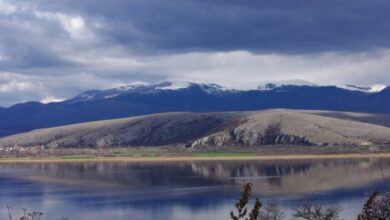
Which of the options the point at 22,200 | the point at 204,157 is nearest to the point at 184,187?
the point at 22,200

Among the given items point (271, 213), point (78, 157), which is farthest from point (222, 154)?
point (271, 213)

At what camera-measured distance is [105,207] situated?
71.9m

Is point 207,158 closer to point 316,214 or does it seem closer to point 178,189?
point 178,189

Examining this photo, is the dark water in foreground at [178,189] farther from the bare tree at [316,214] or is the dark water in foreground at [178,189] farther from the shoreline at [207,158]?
the shoreline at [207,158]

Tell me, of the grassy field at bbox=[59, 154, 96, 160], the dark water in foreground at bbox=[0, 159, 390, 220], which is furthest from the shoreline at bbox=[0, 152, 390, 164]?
the dark water in foreground at bbox=[0, 159, 390, 220]

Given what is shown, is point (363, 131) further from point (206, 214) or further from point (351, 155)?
point (206, 214)

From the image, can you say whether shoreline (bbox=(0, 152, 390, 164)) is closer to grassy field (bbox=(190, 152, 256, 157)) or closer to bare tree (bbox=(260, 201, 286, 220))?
grassy field (bbox=(190, 152, 256, 157))

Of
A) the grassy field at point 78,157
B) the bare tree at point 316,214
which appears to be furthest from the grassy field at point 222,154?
the bare tree at point 316,214

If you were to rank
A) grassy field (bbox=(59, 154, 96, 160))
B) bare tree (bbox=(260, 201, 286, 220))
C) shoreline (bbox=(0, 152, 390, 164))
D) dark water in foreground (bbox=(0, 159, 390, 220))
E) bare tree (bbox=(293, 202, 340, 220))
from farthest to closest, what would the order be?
grassy field (bbox=(59, 154, 96, 160)), shoreline (bbox=(0, 152, 390, 164)), dark water in foreground (bbox=(0, 159, 390, 220)), bare tree (bbox=(260, 201, 286, 220)), bare tree (bbox=(293, 202, 340, 220))

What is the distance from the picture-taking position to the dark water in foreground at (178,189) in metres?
67.7

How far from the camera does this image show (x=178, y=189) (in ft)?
301

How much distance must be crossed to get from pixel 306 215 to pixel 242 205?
107ft

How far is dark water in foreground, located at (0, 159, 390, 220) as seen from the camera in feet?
222

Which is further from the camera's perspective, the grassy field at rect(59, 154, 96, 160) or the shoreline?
the grassy field at rect(59, 154, 96, 160)
